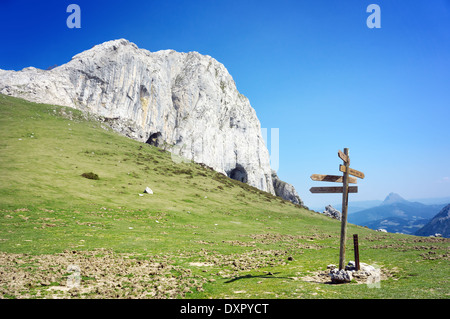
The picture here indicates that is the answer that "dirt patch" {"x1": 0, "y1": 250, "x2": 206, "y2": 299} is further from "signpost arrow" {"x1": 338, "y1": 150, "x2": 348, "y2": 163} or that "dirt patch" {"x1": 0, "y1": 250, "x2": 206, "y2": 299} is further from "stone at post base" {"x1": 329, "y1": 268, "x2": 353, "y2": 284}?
"signpost arrow" {"x1": 338, "y1": 150, "x2": 348, "y2": 163}

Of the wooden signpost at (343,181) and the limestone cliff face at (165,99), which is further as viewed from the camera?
the limestone cliff face at (165,99)

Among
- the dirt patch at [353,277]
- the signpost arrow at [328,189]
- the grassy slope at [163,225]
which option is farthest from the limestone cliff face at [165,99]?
the dirt patch at [353,277]

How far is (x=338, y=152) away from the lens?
16.0 m

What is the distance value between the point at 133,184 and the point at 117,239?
33.9 meters

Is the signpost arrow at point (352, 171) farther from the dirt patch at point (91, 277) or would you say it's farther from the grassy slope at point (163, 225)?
the dirt patch at point (91, 277)

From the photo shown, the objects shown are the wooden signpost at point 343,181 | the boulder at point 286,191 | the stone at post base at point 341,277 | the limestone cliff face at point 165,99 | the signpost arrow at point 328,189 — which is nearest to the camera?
the stone at post base at point 341,277

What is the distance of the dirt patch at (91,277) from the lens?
11.2m

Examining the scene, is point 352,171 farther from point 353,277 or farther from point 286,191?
point 286,191

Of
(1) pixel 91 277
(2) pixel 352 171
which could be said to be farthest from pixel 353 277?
(1) pixel 91 277

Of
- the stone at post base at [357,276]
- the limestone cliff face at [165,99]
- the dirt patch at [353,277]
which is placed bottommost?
the dirt patch at [353,277]

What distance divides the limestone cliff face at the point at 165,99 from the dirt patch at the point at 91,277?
119652 millimetres

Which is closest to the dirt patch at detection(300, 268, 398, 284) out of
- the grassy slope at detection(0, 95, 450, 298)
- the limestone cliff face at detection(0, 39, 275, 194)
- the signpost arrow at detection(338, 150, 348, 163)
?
the grassy slope at detection(0, 95, 450, 298)
